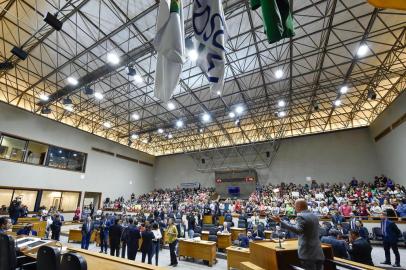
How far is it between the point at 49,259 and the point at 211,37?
331cm

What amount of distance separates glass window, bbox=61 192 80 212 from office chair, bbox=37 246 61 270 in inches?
715

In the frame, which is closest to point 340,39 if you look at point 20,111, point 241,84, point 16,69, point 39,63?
point 241,84

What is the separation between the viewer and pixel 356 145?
58.1 feet

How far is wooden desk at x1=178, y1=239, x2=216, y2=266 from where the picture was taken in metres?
7.47

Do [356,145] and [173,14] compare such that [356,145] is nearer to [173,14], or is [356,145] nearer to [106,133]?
[173,14]

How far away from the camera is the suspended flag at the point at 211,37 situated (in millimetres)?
2838

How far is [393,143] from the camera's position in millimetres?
14094

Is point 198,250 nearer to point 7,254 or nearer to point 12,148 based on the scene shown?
point 7,254

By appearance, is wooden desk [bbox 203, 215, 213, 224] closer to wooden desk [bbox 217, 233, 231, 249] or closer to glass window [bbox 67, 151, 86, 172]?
wooden desk [bbox 217, 233, 231, 249]

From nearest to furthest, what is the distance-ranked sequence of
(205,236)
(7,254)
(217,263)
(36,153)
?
(7,254) < (217,263) < (205,236) < (36,153)

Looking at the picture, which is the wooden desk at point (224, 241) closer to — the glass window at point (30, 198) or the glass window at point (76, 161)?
the glass window at point (30, 198)

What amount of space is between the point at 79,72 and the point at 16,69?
12.0ft

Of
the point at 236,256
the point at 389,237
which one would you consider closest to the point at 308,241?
the point at 236,256

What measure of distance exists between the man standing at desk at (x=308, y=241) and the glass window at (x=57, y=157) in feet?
62.6
